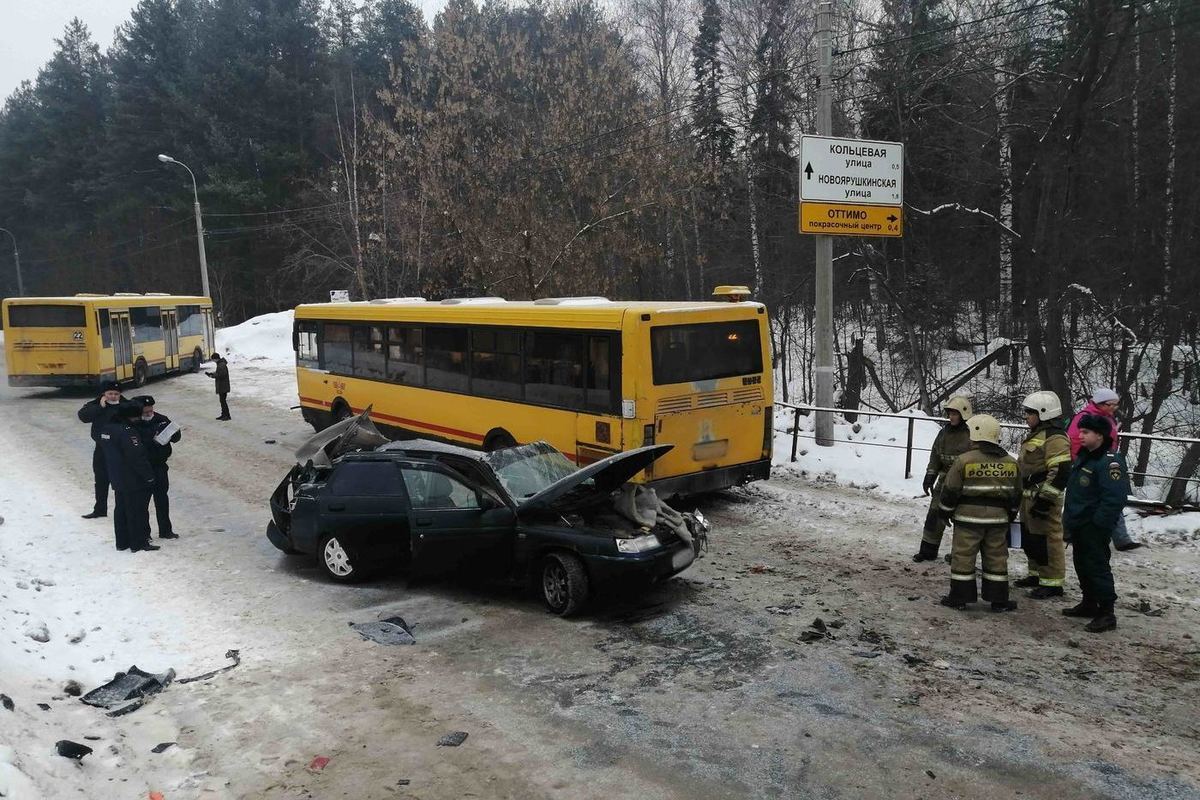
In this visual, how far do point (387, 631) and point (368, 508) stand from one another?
5.20ft

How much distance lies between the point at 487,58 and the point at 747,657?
25.7 m

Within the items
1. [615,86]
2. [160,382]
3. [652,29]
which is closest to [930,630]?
[615,86]

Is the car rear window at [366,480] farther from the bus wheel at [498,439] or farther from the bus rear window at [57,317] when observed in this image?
the bus rear window at [57,317]

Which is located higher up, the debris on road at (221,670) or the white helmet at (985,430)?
the white helmet at (985,430)

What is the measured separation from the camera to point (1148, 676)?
247 inches

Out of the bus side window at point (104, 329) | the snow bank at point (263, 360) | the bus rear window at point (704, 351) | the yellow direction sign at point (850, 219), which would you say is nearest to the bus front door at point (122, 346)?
the bus side window at point (104, 329)

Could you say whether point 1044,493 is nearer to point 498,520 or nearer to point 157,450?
point 498,520

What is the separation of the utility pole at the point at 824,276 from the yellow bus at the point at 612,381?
3292 millimetres

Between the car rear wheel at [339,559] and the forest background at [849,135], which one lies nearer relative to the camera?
the car rear wheel at [339,559]

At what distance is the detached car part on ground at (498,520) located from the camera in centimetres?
771

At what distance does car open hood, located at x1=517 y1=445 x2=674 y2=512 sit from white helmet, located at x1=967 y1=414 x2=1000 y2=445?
254 centimetres

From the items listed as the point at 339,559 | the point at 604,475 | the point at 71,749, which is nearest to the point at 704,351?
the point at 604,475

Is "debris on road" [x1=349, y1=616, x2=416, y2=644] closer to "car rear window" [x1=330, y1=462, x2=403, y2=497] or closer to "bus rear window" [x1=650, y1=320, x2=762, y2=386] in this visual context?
"car rear window" [x1=330, y1=462, x2=403, y2=497]

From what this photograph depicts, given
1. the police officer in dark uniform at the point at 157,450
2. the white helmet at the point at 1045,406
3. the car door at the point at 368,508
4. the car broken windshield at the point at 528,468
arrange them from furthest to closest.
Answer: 1. the police officer in dark uniform at the point at 157,450
2. the car door at the point at 368,508
3. the car broken windshield at the point at 528,468
4. the white helmet at the point at 1045,406
